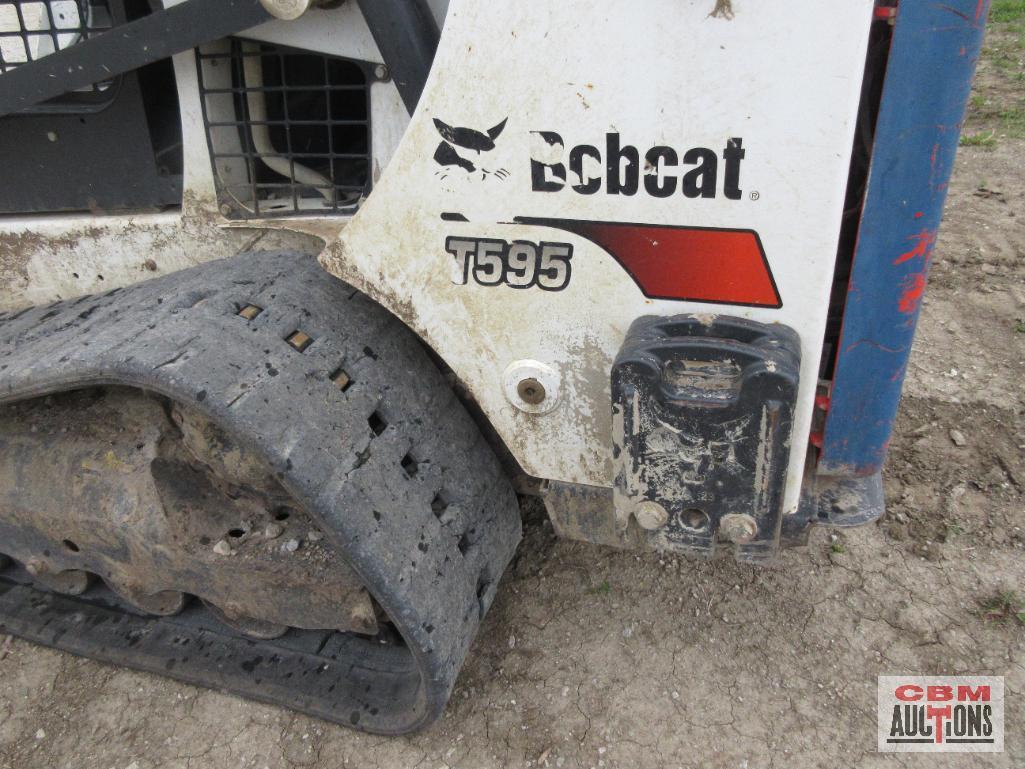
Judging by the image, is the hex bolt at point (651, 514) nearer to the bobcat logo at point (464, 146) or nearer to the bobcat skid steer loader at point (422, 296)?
the bobcat skid steer loader at point (422, 296)

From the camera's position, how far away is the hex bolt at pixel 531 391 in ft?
4.81

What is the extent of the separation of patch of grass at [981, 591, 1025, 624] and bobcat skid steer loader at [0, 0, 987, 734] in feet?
1.89

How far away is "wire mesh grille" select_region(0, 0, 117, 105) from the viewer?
1571 mm

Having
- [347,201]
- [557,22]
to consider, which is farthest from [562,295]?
[347,201]

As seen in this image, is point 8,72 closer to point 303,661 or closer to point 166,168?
point 166,168

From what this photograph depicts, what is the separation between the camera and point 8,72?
1.55m

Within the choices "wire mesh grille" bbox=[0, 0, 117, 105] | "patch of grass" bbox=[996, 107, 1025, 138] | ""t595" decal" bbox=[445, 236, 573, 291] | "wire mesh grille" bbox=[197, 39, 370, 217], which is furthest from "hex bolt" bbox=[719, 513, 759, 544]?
"patch of grass" bbox=[996, 107, 1025, 138]

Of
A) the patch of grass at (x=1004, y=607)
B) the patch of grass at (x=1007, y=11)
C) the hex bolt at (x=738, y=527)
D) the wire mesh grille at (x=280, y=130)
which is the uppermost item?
the patch of grass at (x=1007, y=11)

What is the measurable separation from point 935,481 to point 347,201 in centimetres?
177

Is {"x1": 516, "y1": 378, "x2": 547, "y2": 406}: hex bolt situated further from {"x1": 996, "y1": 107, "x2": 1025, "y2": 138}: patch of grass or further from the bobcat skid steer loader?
{"x1": 996, "y1": 107, "x2": 1025, "y2": 138}: patch of grass

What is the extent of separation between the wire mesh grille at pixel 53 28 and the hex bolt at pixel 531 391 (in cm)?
101

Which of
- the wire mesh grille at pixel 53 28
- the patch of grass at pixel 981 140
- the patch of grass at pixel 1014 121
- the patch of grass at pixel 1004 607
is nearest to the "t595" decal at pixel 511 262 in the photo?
the wire mesh grille at pixel 53 28

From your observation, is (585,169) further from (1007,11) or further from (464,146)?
(1007,11)

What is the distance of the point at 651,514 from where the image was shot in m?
1.38
